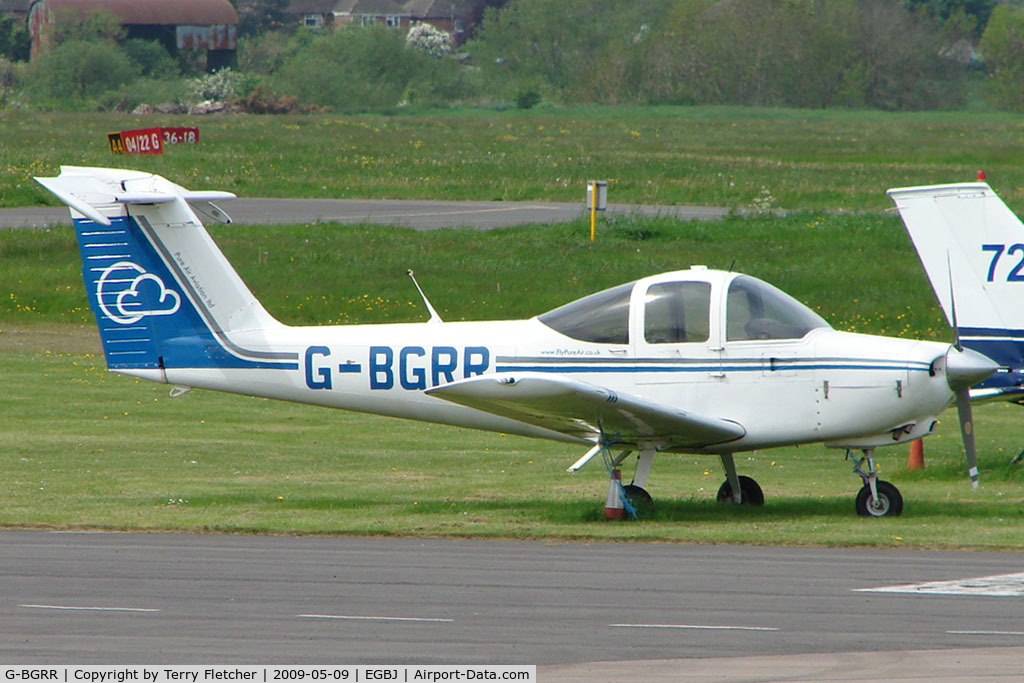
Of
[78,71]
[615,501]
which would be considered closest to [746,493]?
[615,501]

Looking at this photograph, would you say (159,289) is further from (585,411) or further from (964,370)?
(964,370)

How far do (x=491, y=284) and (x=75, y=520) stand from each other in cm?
1606

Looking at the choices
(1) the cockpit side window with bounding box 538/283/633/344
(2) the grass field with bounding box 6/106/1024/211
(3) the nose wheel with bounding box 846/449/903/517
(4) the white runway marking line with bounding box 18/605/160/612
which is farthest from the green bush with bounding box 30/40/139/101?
(4) the white runway marking line with bounding box 18/605/160/612

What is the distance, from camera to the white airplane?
1145 centimetres

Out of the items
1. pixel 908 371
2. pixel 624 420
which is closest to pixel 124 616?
pixel 624 420

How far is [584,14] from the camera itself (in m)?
119

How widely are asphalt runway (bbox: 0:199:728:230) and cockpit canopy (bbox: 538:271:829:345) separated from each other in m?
22.6

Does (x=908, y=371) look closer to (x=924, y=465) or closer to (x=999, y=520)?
(x=999, y=520)

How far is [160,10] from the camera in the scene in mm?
102875

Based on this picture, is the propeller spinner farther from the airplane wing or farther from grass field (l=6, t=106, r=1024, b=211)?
grass field (l=6, t=106, r=1024, b=211)

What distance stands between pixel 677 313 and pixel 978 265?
3038 millimetres

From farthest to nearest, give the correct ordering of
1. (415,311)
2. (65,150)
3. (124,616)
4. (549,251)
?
(65,150) → (549,251) → (415,311) → (124,616)

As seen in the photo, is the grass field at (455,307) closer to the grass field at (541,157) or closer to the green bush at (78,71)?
the grass field at (541,157)

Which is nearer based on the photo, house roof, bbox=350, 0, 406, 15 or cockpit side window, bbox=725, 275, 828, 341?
cockpit side window, bbox=725, 275, 828, 341
